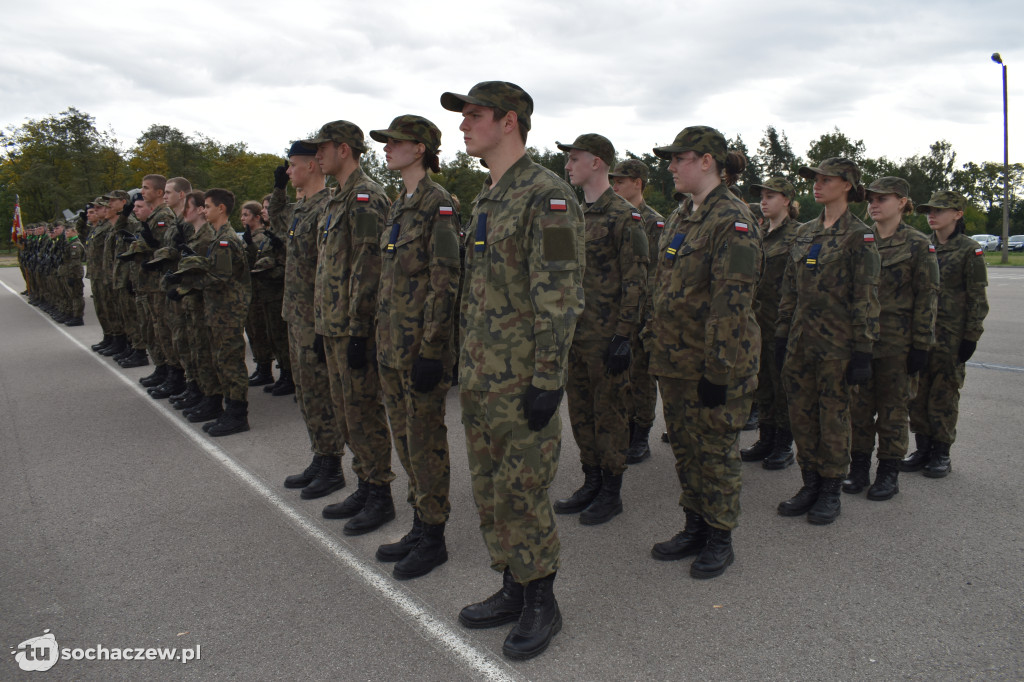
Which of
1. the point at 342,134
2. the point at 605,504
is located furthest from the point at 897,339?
the point at 342,134

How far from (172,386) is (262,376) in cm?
109

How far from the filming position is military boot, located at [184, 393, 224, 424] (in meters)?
6.68

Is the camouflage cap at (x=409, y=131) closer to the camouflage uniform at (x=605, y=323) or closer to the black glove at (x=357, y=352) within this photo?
the black glove at (x=357, y=352)

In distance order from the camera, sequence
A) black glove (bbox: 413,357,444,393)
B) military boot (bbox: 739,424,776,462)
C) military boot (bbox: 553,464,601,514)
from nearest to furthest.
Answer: black glove (bbox: 413,357,444,393) < military boot (bbox: 553,464,601,514) < military boot (bbox: 739,424,776,462)

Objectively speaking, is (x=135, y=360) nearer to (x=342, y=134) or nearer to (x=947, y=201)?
(x=342, y=134)

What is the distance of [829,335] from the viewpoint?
167 inches

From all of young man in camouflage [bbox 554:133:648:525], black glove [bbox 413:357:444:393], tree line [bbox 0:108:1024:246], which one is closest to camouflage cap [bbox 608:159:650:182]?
young man in camouflage [bbox 554:133:648:525]

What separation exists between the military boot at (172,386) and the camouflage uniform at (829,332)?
21.5ft

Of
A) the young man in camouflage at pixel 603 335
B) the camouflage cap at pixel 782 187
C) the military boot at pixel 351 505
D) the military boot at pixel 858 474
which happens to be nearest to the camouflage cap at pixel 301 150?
the young man in camouflage at pixel 603 335

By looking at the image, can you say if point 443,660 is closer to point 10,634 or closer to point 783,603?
point 783,603

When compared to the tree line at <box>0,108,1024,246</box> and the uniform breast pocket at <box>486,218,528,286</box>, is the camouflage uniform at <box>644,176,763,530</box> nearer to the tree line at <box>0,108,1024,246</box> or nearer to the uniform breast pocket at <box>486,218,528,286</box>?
the uniform breast pocket at <box>486,218,528,286</box>

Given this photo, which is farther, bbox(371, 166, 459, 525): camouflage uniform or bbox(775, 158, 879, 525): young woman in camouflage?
bbox(775, 158, 879, 525): young woman in camouflage

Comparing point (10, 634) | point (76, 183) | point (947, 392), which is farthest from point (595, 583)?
point (76, 183)

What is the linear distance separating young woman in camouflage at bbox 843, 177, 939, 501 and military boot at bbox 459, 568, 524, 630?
109 inches
